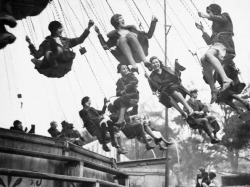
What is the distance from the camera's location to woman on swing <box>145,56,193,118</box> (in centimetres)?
706

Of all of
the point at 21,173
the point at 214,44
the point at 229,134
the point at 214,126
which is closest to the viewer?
the point at 21,173

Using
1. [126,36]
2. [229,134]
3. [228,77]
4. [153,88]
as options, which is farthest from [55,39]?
[229,134]

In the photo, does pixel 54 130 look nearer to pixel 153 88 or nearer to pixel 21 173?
pixel 153 88

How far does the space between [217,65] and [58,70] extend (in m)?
3.26

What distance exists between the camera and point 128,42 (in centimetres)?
668

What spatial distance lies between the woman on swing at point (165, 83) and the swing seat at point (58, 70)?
5.88ft

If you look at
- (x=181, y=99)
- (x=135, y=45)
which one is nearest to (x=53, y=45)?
(x=135, y=45)

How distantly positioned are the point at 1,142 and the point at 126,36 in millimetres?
3744

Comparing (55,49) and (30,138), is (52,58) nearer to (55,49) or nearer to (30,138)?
(55,49)

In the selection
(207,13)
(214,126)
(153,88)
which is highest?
(207,13)

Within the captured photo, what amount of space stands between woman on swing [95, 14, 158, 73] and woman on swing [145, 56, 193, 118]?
0.98 ft

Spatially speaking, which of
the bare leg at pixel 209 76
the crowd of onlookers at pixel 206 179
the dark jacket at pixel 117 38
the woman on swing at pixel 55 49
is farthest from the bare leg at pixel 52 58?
the crowd of onlookers at pixel 206 179

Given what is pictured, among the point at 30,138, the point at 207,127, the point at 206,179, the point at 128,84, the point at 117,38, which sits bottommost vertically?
the point at 206,179

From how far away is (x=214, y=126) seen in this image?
290 inches
